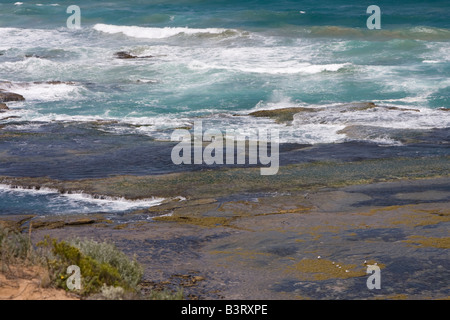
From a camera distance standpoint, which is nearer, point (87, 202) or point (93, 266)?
point (93, 266)

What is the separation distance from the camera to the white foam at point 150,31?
40.6 metres

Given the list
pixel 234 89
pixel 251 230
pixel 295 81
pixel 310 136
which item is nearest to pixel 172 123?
pixel 310 136

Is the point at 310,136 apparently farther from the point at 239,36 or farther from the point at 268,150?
the point at 239,36

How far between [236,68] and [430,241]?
21.8 m

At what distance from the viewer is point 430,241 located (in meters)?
9.25

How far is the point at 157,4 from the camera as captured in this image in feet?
176
